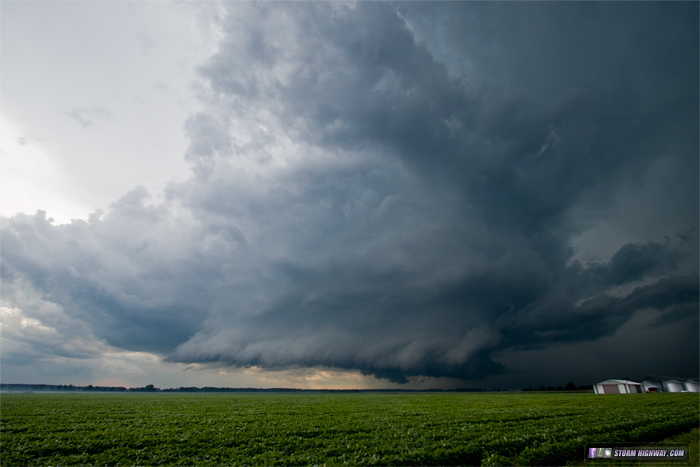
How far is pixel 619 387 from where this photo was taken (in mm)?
110250

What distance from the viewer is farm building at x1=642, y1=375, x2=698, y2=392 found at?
380 feet

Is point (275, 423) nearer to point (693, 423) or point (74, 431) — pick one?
point (74, 431)

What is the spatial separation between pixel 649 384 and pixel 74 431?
6957 inches

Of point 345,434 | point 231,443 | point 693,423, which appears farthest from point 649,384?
point 231,443

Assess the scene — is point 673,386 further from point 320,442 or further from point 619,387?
point 320,442

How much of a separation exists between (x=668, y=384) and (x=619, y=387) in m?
29.8

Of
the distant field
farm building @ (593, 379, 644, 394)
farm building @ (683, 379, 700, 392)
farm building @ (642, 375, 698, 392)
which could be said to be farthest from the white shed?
the distant field

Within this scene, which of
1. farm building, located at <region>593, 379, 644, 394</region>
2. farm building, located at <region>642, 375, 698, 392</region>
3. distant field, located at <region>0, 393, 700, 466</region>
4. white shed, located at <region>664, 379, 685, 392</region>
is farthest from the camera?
white shed, located at <region>664, 379, 685, 392</region>

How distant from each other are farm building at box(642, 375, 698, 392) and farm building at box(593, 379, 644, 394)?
789 cm

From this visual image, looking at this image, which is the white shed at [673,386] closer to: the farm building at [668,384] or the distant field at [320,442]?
the farm building at [668,384]

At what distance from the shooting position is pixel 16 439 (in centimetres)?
2155

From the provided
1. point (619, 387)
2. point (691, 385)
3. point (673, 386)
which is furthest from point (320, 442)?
point (691, 385)

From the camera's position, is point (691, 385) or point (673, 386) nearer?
point (691, 385)

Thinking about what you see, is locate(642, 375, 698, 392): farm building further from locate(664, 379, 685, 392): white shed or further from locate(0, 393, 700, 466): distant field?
locate(0, 393, 700, 466): distant field
